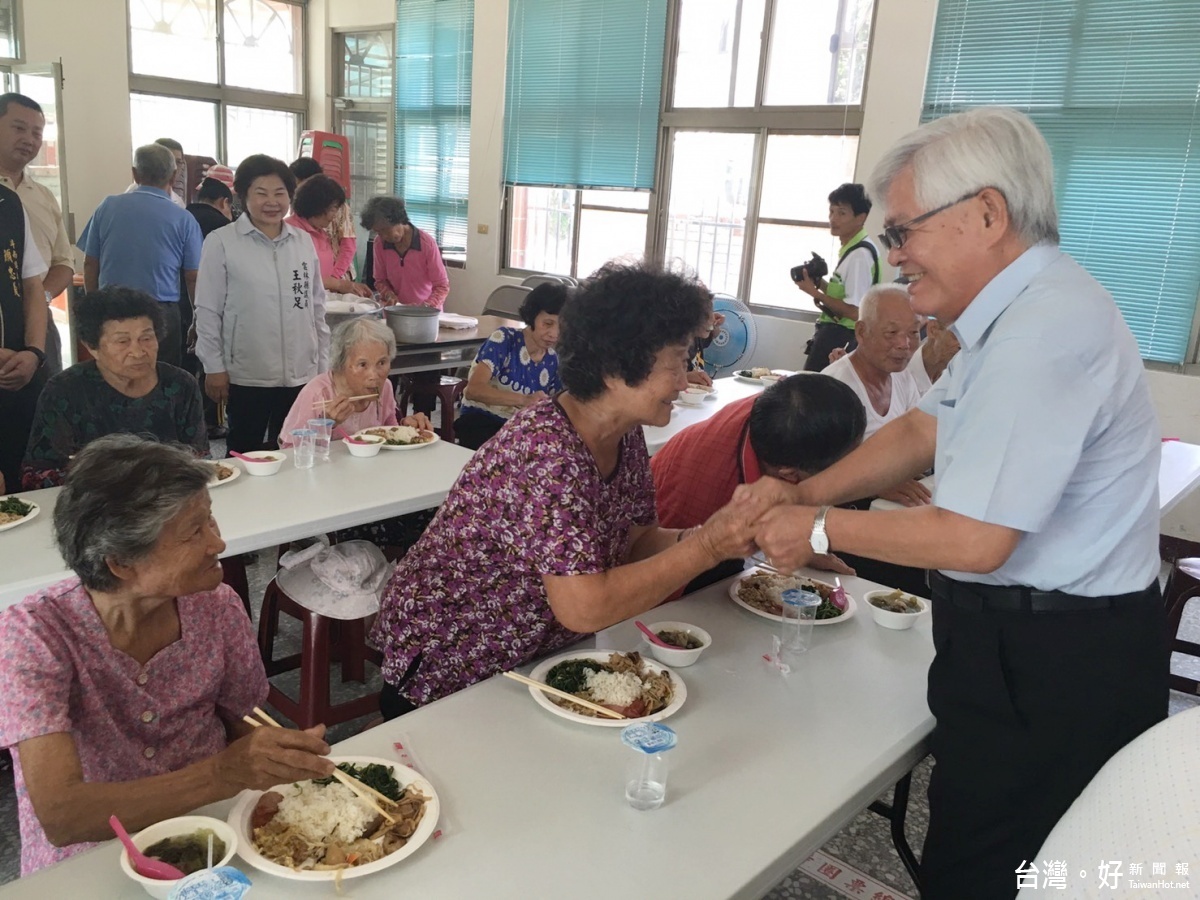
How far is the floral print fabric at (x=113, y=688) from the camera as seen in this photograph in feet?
3.91

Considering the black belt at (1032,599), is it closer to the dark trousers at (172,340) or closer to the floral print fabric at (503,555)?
the floral print fabric at (503,555)

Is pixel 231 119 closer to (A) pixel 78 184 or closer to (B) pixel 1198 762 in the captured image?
(A) pixel 78 184

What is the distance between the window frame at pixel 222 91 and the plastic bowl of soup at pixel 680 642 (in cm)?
863

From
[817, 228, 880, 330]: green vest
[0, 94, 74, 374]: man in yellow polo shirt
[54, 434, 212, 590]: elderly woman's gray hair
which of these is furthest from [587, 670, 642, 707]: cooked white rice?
[817, 228, 880, 330]: green vest

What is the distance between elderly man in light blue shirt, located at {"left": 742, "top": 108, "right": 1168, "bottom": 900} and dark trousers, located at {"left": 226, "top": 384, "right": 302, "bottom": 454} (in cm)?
308

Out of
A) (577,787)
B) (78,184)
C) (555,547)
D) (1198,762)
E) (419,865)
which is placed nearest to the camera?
(1198,762)

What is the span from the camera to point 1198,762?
0.87m

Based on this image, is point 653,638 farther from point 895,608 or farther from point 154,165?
point 154,165

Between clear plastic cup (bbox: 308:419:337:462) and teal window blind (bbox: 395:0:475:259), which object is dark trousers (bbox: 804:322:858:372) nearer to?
clear plastic cup (bbox: 308:419:337:462)

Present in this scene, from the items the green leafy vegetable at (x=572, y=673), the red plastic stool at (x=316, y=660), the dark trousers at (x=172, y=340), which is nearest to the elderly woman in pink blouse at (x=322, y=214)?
the dark trousers at (x=172, y=340)

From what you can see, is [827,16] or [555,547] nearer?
[555,547]

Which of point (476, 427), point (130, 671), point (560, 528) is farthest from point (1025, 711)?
point (476, 427)

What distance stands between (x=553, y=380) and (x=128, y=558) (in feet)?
8.85

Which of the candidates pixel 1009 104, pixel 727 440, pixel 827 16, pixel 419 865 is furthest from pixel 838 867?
pixel 827 16
